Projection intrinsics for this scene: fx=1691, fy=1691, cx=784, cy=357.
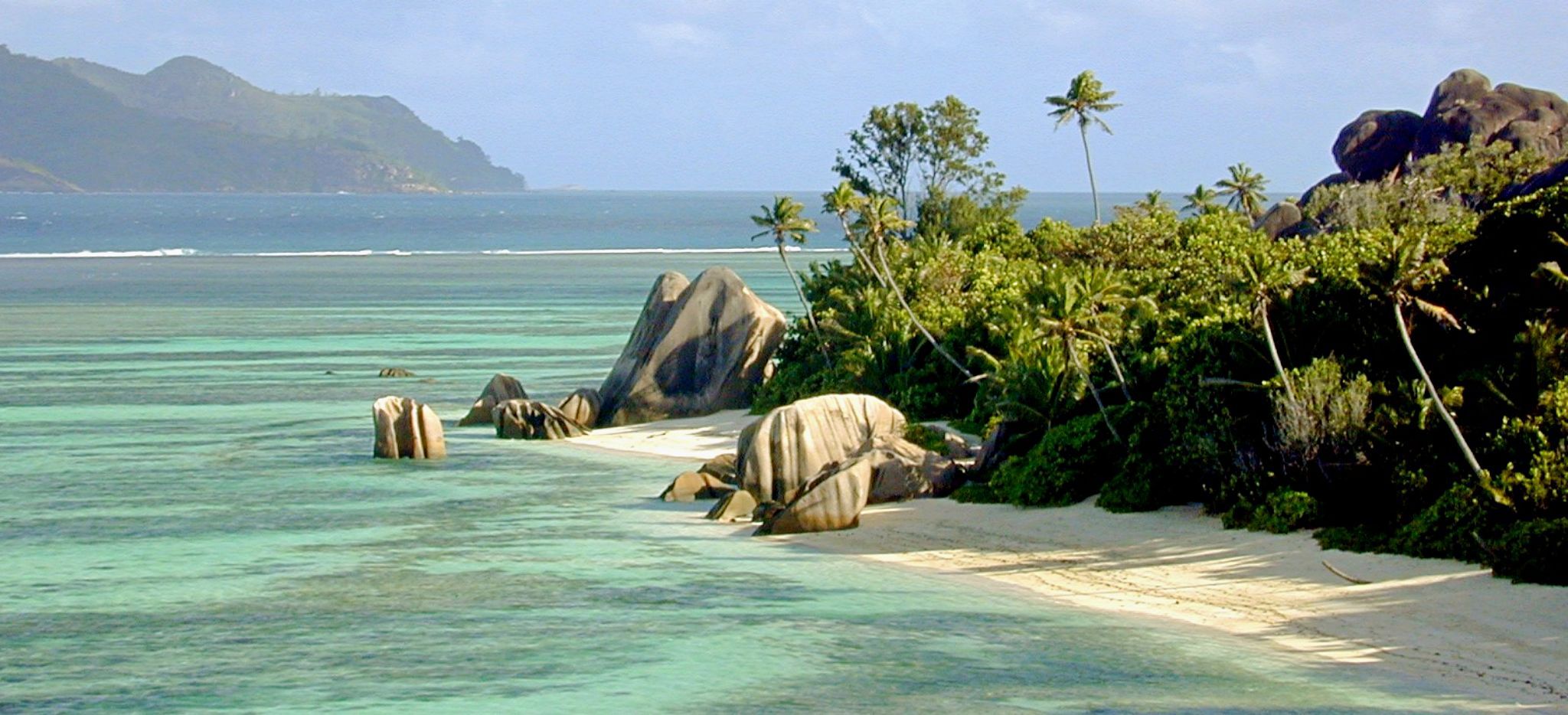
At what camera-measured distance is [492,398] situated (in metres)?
52.2

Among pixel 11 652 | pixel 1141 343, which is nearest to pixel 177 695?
pixel 11 652

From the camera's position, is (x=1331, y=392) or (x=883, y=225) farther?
(x=883, y=225)

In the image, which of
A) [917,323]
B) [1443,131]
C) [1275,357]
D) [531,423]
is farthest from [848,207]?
[1443,131]

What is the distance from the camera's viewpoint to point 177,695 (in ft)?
75.1

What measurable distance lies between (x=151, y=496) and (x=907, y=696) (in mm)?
22951

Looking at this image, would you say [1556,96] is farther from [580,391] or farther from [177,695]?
[177,695]

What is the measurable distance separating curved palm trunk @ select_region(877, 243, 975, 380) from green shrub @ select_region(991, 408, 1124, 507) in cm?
662

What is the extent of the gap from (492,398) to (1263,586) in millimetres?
29914

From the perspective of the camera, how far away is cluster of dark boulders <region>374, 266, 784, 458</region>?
2053 inches

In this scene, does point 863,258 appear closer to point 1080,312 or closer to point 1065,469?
point 1080,312

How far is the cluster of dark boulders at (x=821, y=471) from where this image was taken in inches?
1345

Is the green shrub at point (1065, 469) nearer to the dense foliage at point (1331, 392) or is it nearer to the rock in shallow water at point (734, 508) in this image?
the dense foliage at point (1331, 392)

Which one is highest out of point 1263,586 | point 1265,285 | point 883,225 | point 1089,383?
point 883,225

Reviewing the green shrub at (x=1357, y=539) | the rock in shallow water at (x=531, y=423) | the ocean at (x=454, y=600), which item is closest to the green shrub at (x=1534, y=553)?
the green shrub at (x=1357, y=539)
